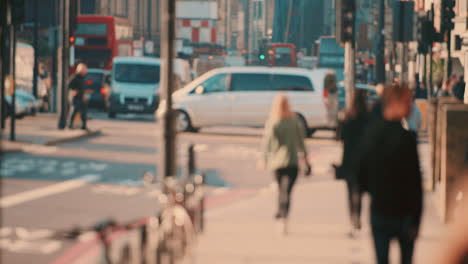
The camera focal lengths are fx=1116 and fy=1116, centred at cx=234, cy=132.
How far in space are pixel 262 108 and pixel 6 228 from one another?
56.0 feet

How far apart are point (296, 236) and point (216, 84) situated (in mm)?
17927

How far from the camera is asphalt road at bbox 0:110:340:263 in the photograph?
1175cm

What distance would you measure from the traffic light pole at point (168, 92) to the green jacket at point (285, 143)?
5.20ft

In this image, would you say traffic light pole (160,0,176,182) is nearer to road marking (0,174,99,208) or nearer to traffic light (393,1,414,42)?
road marking (0,174,99,208)

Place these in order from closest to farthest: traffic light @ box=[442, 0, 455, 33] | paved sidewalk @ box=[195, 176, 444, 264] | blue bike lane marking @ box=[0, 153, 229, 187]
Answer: paved sidewalk @ box=[195, 176, 444, 264]
blue bike lane marking @ box=[0, 153, 229, 187]
traffic light @ box=[442, 0, 455, 33]

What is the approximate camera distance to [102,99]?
42.3m

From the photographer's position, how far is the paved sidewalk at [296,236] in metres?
9.66

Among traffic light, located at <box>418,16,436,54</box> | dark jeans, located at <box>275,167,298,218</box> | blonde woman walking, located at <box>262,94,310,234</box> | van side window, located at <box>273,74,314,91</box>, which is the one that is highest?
traffic light, located at <box>418,16,436,54</box>

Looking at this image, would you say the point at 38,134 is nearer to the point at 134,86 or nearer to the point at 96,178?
the point at 96,178

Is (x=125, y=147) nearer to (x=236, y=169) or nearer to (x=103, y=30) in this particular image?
A: (x=236, y=169)

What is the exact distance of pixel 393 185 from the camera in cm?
708

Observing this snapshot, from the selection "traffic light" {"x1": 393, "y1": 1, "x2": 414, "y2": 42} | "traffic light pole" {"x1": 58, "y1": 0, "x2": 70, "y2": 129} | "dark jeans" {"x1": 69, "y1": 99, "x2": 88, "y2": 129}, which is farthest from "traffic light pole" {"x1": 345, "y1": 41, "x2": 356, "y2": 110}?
"traffic light pole" {"x1": 58, "y1": 0, "x2": 70, "y2": 129}

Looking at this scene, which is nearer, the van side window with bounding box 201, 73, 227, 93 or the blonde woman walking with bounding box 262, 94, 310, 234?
the blonde woman walking with bounding box 262, 94, 310, 234

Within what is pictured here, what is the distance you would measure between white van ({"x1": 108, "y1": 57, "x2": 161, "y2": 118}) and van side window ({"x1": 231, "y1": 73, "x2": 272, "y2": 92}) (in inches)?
279
